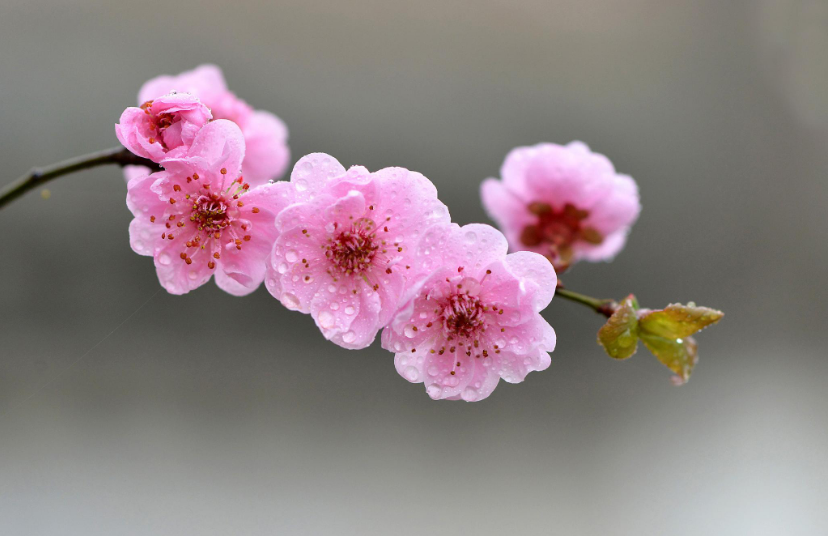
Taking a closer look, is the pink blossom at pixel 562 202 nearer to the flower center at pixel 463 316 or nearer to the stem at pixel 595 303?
the stem at pixel 595 303

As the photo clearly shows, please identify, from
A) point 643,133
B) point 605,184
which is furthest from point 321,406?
point 643,133

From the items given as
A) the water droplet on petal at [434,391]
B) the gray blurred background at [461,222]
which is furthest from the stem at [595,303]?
the gray blurred background at [461,222]

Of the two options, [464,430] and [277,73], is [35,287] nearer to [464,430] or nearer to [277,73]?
[277,73]

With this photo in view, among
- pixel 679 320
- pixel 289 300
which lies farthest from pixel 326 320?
pixel 679 320

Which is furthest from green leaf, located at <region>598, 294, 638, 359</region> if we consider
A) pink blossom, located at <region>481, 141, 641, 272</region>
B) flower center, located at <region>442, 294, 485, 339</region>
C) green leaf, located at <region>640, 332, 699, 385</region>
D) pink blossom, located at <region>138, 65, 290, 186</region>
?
pink blossom, located at <region>138, 65, 290, 186</region>

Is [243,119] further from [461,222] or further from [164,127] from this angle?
[461,222]

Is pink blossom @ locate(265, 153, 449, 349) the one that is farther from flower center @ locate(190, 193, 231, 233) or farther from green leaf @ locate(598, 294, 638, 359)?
green leaf @ locate(598, 294, 638, 359)
